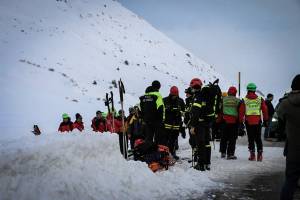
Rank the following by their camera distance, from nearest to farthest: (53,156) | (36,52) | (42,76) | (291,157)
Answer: (291,157), (53,156), (42,76), (36,52)

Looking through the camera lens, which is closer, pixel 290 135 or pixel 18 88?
pixel 290 135

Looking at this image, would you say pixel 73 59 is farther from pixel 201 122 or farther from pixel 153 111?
pixel 201 122

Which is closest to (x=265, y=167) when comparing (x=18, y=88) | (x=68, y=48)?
(x=18, y=88)

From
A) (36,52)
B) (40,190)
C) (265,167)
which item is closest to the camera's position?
(40,190)

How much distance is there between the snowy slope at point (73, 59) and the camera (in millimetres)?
35913

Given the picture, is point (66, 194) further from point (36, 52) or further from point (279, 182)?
point (36, 52)

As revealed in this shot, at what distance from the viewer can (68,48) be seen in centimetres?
5381

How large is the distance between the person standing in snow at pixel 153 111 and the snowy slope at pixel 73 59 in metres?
17.9

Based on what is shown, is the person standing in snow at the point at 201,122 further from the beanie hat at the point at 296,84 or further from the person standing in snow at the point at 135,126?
the person standing in snow at the point at 135,126

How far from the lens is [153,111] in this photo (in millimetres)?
11117

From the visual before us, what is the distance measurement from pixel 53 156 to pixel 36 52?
139 ft

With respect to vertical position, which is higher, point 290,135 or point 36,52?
→ point 36,52

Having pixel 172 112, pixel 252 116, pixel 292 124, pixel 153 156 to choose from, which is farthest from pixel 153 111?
pixel 292 124

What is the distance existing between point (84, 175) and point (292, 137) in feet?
11.2
